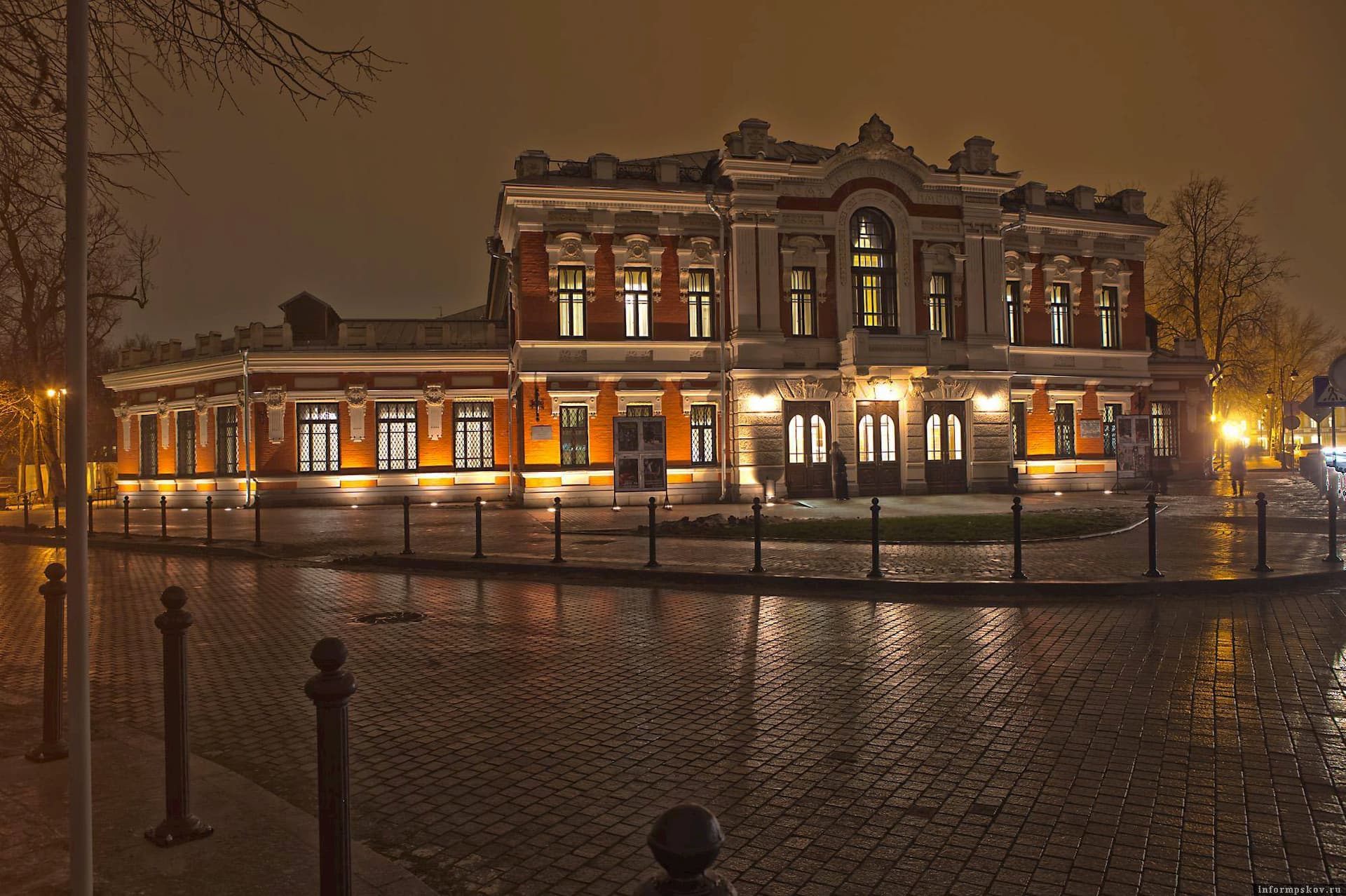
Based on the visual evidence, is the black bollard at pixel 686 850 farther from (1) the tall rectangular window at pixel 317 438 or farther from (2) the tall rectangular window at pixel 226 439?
(2) the tall rectangular window at pixel 226 439

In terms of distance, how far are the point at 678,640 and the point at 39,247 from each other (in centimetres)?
665

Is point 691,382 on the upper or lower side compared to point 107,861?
upper

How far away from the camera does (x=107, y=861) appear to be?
12.6ft

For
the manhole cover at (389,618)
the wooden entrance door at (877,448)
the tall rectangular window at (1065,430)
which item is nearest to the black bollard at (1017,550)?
the manhole cover at (389,618)

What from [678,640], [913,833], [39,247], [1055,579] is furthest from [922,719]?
[39,247]

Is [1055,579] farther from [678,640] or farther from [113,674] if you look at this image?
[113,674]

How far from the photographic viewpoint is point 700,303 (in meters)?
32.0

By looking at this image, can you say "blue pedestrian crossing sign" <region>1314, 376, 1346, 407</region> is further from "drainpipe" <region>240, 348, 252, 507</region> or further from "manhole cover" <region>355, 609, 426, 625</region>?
"drainpipe" <region>240, 348, 252, 507</region>

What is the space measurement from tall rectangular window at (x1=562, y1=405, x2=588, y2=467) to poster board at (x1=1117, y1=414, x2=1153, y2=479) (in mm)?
19857

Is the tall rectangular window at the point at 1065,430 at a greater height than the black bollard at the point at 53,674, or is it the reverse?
the tall rectangular window at the point at 1065,430

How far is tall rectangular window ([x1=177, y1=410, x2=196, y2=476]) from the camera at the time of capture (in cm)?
3678

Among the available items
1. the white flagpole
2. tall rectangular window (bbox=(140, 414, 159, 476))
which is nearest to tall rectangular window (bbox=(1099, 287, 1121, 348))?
the white flagpole

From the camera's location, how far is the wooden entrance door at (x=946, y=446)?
32.5 m

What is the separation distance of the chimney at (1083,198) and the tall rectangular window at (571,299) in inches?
826
